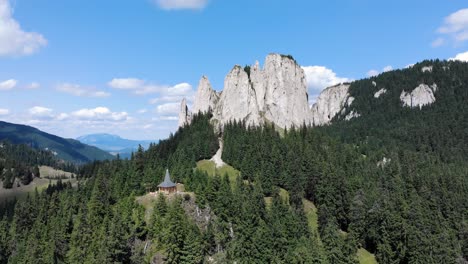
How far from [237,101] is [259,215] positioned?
98.5 m

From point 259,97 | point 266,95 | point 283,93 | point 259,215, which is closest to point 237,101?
point 259,97

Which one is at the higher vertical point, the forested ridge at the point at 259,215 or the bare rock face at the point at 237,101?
the bare rock face at the point at 237,101

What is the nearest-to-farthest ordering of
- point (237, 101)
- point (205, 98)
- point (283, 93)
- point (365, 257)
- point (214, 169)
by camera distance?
point (365, 257), point (214, 169), point (237, 101), point (283, 93), point (205, 98)

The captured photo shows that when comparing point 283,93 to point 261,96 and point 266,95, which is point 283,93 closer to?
point 266,95

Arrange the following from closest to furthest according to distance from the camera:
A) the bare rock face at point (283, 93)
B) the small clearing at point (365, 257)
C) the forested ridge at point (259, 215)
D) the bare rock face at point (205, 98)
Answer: the forested ridge at point (259, 215) → the small clearing at point (365, 257) → the bare rock face at point (283, 93) → the bare rock face at point (205, 98)

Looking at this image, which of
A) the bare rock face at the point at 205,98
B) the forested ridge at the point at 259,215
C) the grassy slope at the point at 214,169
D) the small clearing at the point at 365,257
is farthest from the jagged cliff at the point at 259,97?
the small clearing at the point at 365,257

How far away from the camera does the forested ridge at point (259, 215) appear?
73.6 meters

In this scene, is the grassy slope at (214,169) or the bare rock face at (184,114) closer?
the grassy slope at (214,169)

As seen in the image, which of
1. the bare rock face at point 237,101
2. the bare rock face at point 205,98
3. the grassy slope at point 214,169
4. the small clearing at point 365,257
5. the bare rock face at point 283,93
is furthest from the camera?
the bare rock face at point 205,98

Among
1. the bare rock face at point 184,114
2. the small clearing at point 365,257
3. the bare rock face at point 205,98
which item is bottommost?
the small clearing at point 365,257

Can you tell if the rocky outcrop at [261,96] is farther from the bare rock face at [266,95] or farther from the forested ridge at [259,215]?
the forested ridge at [259,215]

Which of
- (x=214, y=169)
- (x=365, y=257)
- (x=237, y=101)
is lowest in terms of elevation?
(x=365, y=257)

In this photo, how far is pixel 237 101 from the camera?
179875 mm

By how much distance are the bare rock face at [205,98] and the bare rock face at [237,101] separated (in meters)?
5.68
